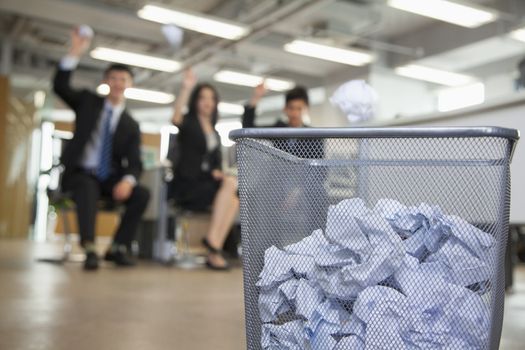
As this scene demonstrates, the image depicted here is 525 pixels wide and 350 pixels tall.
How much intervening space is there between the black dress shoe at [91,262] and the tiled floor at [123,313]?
16.8 inches

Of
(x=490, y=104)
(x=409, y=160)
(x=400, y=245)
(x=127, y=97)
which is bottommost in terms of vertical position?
(x=400, y=245)

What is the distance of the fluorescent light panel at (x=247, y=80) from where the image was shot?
10.8m

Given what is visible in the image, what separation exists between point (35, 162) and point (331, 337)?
11604 millimetres

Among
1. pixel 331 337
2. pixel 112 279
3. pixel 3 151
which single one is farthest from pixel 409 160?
pixel 3 151

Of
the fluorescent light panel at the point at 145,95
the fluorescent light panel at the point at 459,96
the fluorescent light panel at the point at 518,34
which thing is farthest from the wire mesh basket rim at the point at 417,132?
the fluorescent light panel at the point at 145,95

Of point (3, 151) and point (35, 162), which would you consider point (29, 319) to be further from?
point (35, 162)

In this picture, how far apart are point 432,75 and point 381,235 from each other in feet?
30.9

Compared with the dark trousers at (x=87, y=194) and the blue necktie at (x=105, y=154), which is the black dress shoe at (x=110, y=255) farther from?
the blue necktie at (x=105, y=154)

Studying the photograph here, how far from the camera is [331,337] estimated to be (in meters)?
0.94

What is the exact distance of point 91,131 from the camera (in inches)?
152

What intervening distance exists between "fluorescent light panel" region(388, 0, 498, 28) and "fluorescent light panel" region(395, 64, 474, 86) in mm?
2416

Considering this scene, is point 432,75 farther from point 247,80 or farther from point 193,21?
point 193,21

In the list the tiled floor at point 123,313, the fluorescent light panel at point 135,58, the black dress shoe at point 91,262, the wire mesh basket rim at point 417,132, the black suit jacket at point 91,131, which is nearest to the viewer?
the wire mesh basket rim at point 417,132

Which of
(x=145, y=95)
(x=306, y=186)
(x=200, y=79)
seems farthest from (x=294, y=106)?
(x=145, y=95)
